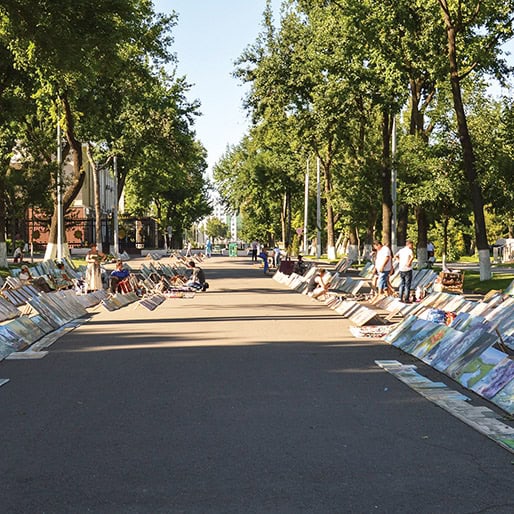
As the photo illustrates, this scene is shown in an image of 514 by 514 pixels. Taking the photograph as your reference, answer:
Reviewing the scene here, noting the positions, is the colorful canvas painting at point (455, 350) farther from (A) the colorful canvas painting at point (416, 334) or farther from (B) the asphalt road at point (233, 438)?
(A) the colorful canvas painting at point (416, 334)

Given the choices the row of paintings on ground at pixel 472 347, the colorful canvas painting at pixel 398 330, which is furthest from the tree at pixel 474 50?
the colorful canvas painting at pixel 398 330

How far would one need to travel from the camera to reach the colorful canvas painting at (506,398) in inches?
358

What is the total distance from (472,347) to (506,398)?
7.27 ft

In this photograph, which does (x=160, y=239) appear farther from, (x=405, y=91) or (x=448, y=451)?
(x=448, y=451)

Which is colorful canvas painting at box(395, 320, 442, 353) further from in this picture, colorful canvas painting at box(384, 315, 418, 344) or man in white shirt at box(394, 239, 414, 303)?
man in white shirt at box(394, 239, 414, 303)

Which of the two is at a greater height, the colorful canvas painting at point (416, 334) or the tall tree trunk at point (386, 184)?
the tall tree trunk at point (386, 184)

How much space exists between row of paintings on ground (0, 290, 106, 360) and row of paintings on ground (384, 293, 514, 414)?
244 inches

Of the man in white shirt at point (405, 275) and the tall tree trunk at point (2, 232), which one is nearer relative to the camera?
the man in white shirt at point (405, 275)

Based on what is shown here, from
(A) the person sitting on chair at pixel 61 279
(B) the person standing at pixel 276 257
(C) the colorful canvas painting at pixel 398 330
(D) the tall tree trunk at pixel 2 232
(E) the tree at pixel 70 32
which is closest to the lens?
(C) the colorful canvas painting at pixel 398 330

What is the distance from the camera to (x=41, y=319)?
17.9m

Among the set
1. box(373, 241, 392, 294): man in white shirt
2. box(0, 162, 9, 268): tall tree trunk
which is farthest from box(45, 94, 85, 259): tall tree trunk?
box(373, 241, 392, 294): man in white shirt

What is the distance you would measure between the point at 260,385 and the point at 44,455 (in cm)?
394

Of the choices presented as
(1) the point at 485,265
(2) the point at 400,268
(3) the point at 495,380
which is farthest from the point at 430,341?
(1) the point at 485,265

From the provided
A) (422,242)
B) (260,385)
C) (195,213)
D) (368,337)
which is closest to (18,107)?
(422,242)
